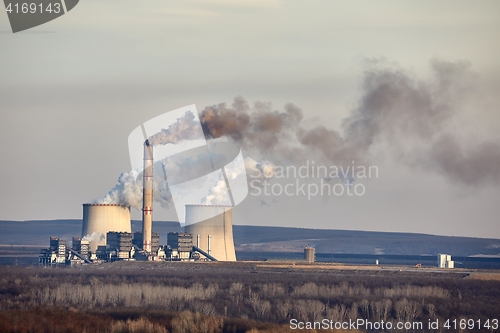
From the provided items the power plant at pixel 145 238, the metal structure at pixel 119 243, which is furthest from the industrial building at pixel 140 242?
the metal structure at pixel 119 243

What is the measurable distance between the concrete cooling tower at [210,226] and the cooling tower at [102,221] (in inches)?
311

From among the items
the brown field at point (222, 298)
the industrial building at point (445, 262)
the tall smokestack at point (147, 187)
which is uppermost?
the tall smokestack at point (147, 187)

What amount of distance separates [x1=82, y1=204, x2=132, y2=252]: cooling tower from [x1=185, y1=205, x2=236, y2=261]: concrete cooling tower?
789 cm

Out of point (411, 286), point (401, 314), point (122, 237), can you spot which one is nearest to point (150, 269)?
point (122, 237)

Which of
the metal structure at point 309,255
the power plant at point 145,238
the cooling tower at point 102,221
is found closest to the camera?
the power plant at point 145,238

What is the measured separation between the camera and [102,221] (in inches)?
4734

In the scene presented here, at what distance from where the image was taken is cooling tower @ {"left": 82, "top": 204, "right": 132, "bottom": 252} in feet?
388

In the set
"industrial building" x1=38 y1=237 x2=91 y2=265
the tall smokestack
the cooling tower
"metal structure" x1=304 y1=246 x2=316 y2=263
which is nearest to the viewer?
the cooling tower

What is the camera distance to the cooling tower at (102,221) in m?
118

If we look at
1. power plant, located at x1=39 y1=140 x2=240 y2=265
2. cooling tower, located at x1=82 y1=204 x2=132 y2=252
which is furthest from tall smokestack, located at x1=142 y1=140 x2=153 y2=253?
cooling tower, located at x1=82 y1=204 x2=132 y2=252

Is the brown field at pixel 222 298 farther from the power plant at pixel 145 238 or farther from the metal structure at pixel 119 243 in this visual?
the power plant at pixel 145 238

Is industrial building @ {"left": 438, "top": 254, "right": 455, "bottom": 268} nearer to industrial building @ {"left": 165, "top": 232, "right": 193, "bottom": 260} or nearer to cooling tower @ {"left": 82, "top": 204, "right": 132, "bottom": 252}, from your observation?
industrial building @ {"left": 165, "top": 232, "right": 193, "bottom": 260}

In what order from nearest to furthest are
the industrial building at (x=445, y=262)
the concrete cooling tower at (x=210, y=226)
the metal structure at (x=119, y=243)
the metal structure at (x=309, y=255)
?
the concrete cooling tower at (x=210, y=226) < the metal structure at (x=119, y=243) < the industrial building at (x=445, y=262) < the metal structure at (x=309, y=255)

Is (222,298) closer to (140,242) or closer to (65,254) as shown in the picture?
(140,242)
